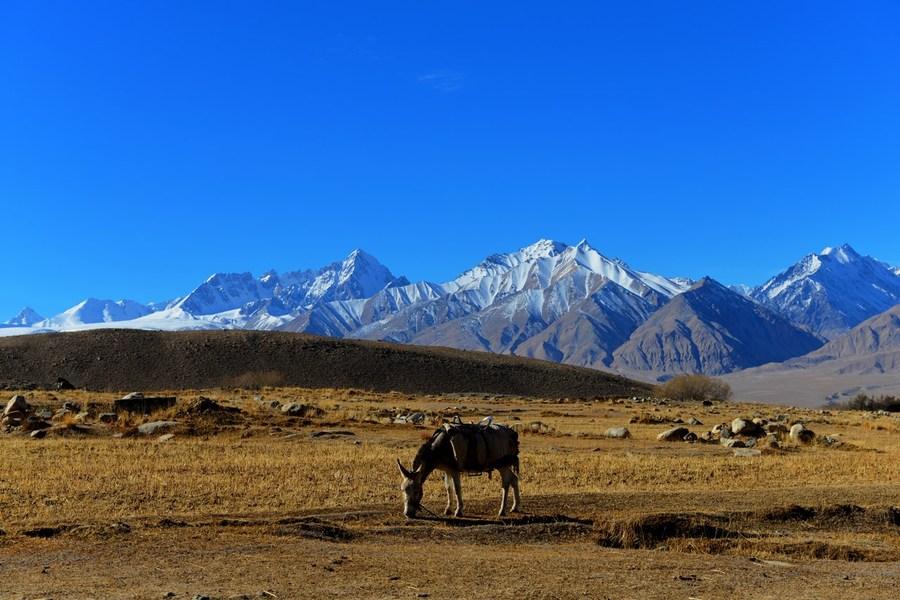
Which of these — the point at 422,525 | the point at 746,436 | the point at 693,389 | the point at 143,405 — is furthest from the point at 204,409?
the point at 693,389

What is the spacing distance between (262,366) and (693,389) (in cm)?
6039

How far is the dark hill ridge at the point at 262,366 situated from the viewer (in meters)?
126

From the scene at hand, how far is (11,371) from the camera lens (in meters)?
124

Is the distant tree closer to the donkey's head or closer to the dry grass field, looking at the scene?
the dry grass field

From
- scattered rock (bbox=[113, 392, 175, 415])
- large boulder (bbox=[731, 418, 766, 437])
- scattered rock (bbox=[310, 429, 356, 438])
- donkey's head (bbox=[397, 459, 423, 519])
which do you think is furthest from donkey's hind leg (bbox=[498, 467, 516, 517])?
scattered rock (bbox=[113, 392, 175, 415])

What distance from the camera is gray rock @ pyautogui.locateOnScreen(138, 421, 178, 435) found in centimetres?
3798

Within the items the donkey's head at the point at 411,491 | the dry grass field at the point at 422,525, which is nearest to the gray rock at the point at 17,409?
the dry grass field at the point at 422,525

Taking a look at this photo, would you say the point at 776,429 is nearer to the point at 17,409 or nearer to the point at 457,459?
the point at 457,459

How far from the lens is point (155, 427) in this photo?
38562 millimetres

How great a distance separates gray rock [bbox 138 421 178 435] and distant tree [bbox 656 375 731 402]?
101 metres

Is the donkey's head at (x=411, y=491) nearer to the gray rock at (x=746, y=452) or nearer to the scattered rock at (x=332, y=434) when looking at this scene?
the gray rock at (x=746, y=452)

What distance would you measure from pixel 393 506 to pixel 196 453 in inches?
480

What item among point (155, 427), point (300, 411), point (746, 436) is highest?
point (300, 411)

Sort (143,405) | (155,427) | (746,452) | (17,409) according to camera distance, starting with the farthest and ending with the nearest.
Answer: (143,405)
(17,409)
(155,427)
(746,452)
